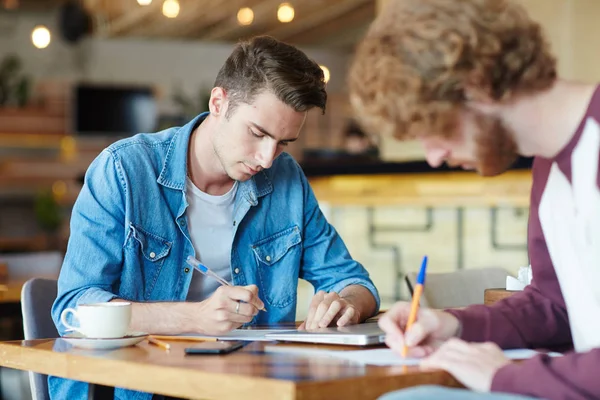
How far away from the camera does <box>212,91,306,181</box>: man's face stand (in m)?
2.08

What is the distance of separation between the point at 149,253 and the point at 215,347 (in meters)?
0.64

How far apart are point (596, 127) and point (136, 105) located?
1054 cm

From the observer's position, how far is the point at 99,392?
148 centimetres

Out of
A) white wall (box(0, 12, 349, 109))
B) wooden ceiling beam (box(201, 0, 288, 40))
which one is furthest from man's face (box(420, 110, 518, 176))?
white wall (box(0, 12, 349, 109))

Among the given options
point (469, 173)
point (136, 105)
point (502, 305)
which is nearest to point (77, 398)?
point (502, 305)

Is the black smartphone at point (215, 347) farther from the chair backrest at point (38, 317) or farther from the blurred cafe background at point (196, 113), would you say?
the blurred cafe background at point (196, 113)

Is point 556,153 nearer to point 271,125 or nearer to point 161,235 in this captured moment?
point 271,125

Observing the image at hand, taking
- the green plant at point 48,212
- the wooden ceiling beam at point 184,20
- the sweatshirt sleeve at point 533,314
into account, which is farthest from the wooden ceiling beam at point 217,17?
the sweatshirt sleeve at point 533,314

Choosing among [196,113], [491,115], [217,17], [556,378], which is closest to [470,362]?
[556,378]

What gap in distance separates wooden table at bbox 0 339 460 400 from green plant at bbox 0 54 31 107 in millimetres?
9618

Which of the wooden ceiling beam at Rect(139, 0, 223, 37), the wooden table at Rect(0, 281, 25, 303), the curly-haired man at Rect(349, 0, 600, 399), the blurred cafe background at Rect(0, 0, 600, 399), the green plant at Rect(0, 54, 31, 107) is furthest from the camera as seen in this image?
the green plant at Rect(0, 54, 31, 107)

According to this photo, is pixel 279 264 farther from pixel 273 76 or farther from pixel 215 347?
pixel 215 347

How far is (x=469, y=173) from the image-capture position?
15.4 feet

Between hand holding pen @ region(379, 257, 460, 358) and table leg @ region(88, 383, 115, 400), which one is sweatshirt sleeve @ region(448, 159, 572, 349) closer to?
A: hand holding pen @ region(379, 257, 460, 358)
